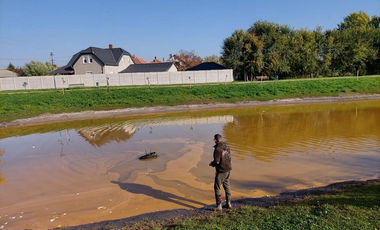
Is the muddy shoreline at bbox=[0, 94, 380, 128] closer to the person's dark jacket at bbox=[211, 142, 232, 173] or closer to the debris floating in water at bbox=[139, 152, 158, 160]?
the debris floating in water at bbox=[139, 152, 158, 160]

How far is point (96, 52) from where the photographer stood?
51.6 metres

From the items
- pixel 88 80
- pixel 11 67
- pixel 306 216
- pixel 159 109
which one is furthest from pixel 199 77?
pixel 11 67

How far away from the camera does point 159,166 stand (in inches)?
434

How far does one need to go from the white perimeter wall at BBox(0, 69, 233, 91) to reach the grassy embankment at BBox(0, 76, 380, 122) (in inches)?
375

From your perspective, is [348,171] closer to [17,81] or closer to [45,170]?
[45,170]

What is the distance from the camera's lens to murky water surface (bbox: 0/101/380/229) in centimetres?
784

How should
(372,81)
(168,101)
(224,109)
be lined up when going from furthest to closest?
1. (372,81)
2. (168,101)
3. (224,109)

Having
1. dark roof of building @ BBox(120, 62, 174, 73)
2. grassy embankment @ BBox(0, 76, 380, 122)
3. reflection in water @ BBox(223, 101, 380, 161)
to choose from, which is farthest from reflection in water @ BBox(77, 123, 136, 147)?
dark roof of building @ BBox(120, 62, 174, 73)

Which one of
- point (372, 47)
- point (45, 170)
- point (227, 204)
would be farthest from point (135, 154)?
point (372, 47)

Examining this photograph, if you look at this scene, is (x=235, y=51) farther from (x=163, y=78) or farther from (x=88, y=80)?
(x=88, y=80)

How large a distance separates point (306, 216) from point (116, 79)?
1662 inches

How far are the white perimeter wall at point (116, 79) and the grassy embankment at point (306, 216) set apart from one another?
3743 centimetres

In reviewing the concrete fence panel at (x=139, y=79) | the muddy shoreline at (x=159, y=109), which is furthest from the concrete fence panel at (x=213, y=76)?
the muddy shoreline at (x=159, y=109)

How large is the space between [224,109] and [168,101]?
21.9 ft
